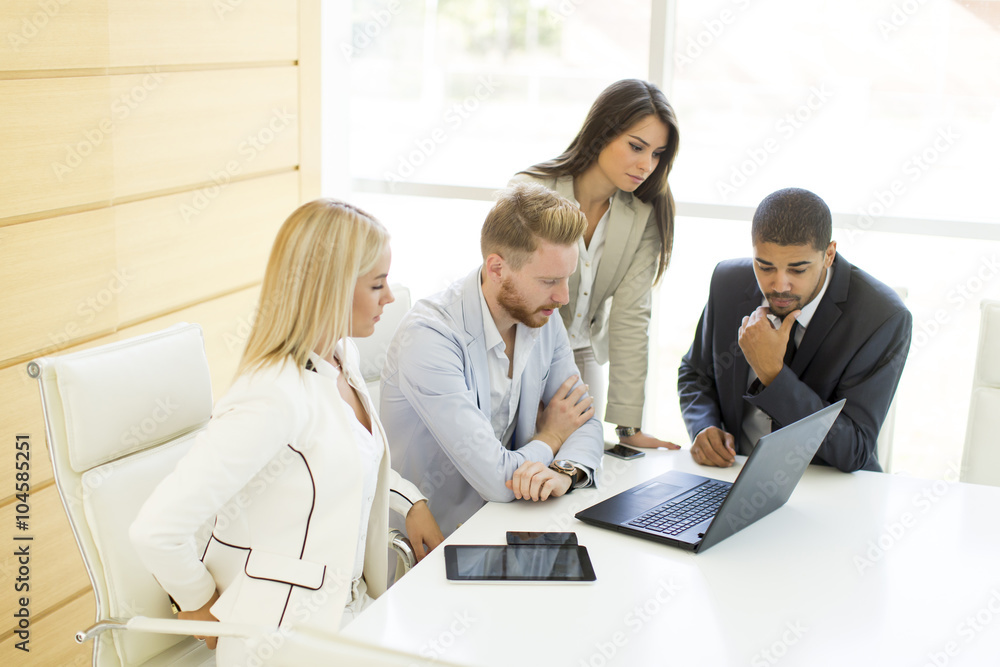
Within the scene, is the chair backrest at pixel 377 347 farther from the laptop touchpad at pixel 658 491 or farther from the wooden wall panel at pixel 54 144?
the wooden wall panel at pixel 54 144

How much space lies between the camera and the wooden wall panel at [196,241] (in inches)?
104

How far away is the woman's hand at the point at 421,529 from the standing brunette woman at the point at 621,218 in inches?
28.6

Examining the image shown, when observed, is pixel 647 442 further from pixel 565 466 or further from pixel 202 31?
pixel 202 31

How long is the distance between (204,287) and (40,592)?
3.44 feet

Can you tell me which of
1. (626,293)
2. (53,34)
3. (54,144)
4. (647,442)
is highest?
(53,34)

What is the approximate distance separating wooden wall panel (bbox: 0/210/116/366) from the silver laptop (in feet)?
4.97

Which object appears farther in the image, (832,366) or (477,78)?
(477,78)

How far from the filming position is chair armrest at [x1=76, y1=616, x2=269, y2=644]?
1344 mm

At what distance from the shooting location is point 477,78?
359 centimetres

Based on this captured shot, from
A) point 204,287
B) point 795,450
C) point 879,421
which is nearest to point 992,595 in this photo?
point 795,450

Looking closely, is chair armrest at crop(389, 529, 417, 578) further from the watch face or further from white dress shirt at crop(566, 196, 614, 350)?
white dress shirt at crop(566, 196, 614, 350)

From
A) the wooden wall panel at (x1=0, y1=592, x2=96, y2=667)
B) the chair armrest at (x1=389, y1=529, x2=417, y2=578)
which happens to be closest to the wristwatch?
the chair armrest at (x1=389, y1=529, x2=417, y2=578)

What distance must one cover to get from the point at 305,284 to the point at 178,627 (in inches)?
22.9

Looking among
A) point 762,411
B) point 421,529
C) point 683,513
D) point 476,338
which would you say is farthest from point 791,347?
point 421,529
